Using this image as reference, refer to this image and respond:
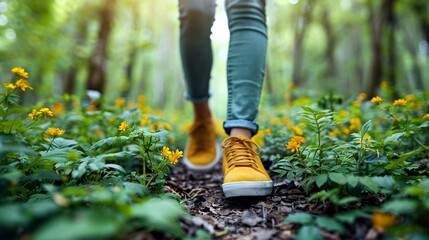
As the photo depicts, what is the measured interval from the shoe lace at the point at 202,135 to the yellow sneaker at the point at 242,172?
0.70 metres

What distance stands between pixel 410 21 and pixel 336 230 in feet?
48.6

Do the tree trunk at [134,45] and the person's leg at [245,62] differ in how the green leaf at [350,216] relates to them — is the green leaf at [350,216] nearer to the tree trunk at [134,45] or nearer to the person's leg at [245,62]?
the person's leg at [245,62]

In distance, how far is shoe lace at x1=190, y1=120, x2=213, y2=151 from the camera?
2156mm

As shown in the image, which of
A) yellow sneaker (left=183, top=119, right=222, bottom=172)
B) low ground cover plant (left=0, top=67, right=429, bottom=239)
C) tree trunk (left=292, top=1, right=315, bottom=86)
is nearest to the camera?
low ground cover plant (left=0, top=67, right=429, bottom=239)

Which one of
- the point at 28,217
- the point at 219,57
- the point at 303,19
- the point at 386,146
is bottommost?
the point at 28,217

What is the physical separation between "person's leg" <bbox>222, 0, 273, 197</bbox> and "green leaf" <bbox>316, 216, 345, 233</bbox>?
17.0 inches

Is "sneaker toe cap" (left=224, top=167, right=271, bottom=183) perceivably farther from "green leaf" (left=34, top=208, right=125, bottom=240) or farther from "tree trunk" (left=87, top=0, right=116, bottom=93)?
"tree trunk" (left=87, top=0, right=116, bottom=93)

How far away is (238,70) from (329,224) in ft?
2.93

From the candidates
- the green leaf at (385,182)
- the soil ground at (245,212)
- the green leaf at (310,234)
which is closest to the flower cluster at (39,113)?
the soil ground at (245,212)

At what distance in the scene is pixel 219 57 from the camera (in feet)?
103

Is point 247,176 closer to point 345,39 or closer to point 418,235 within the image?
point 418,235

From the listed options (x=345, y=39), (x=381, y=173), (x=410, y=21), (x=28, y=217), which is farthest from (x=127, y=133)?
(x=345, y=39)

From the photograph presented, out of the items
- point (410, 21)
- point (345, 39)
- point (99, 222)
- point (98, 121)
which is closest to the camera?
point (99, 222)

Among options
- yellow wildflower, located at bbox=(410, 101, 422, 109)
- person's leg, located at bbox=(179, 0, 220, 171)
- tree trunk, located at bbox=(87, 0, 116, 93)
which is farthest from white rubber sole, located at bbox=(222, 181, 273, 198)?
tree trunk, located at bbox=(87, 0, 116, 93)
